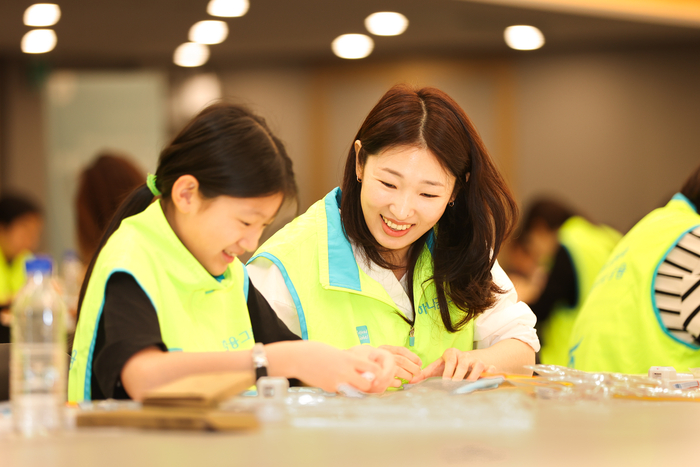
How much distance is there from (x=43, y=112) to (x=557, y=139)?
412cm

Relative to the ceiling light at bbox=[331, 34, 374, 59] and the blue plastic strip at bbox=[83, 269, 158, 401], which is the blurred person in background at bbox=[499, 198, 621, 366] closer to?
the ceiling light at bbox=[331, 34, 374, 59]

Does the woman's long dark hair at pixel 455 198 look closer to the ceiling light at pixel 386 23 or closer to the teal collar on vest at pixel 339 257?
the teal collar on vest at pixel 339 257

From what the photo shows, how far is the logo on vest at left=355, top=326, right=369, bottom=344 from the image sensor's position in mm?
1668

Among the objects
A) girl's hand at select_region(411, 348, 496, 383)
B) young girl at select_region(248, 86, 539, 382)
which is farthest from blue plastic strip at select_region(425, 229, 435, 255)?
girl's hand at select_region(411, 348, 496, 383)

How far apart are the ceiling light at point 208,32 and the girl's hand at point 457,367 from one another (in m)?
3.79

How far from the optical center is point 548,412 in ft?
3.33

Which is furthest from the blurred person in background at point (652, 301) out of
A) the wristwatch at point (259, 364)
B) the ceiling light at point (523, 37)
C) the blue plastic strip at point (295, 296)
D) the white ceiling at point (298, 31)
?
the ceiling light at point (523, 37)

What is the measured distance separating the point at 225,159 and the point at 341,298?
54 cm

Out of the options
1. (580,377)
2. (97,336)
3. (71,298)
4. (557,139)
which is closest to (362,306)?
(580,377)

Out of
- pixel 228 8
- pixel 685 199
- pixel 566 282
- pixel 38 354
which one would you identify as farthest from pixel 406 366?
pixel 228 8

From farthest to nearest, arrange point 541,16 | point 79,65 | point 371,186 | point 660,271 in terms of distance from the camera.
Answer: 1. point 79,65
2. point 541,16
3. point 660,271
4. point 371,186

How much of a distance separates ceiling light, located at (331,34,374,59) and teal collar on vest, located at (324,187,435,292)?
363 centimetres

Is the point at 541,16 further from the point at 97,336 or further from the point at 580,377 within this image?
the point at 97,336

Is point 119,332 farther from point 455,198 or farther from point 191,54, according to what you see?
point 191,54
